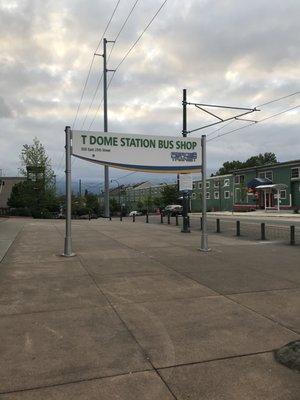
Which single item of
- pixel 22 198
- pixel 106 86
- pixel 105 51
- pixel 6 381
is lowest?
pixel 6 381

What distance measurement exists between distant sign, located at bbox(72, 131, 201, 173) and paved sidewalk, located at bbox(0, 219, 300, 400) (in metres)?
3.06

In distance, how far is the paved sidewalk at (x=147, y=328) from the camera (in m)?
4.09

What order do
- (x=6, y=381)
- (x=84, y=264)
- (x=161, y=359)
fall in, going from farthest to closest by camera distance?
(x=84, y=264)
(x=161, y=359)
(x=6, y=381)

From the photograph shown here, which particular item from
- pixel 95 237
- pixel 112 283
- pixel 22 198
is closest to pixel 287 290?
pixel 112 283

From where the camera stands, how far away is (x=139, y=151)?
1273 centimetres

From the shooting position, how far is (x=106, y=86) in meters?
44.5

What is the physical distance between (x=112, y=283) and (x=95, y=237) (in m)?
8.39

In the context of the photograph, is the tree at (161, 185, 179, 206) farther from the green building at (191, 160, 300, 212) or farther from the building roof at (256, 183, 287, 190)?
the building roof at (256, 183, 287, 190)

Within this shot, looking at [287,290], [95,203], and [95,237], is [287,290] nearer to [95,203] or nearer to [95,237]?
[95,237]

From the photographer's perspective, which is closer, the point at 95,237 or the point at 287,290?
the point at 287,290

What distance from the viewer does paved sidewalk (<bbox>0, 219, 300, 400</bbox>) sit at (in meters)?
Result: 4.09

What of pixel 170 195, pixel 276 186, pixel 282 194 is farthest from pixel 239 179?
pixel 170 195

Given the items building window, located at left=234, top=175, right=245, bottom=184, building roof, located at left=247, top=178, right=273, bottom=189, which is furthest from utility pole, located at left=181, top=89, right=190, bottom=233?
building window, located at left=234, top=175, right=245, bottom=184

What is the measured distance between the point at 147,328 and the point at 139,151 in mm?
7634
